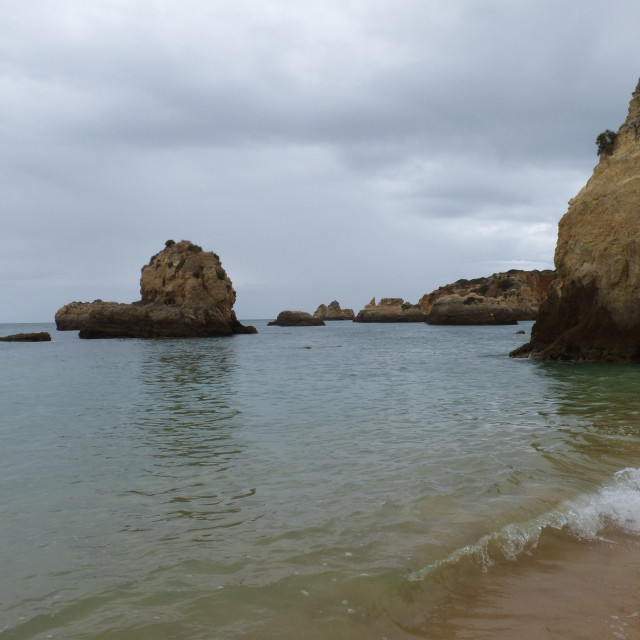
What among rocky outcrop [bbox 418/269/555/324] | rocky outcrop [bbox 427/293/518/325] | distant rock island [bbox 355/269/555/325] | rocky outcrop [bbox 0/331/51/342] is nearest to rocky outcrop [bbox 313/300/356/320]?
distant rock island [bbox 355/269/555/325]

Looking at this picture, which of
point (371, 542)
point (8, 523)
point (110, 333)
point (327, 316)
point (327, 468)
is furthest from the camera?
point (327, 316)

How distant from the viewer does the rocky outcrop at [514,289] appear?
10806 centimetres

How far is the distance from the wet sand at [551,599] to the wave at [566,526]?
165 mm

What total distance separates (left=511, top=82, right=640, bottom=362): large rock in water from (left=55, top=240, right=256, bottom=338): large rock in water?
151ft

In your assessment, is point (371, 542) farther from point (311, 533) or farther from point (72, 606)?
point (72, 606)

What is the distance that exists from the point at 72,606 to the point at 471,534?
3.70 metres

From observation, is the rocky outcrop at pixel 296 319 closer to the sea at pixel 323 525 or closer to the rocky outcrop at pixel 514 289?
the rocky outcrop at pixel 514 289

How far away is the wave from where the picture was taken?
15.1ft

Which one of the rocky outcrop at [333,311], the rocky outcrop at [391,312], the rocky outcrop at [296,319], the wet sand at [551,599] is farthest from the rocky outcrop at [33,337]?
the rocky outcrop at [333,311]

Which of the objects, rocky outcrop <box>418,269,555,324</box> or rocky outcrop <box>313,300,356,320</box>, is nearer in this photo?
rocky outcrop <box>418,269,555,324</box>

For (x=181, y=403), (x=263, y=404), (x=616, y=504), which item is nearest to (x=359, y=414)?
(x=263, y=404)

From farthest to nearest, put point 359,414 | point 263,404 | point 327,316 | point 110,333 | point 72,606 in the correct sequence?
1. point 327,316
2. point 110,333
3. point 263,404
4. point 359,414
5. point 72,606

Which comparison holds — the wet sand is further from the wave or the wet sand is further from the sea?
the wave

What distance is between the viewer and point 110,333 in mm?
61938
